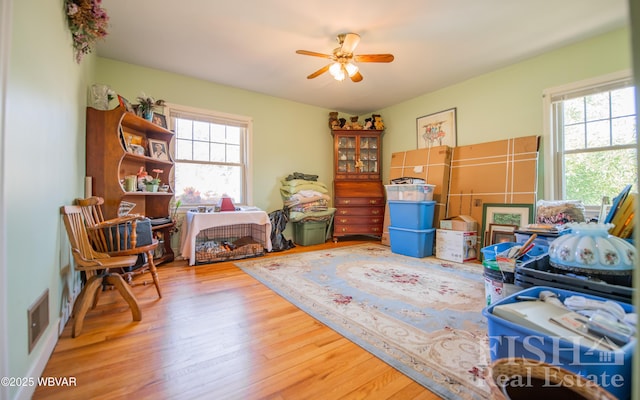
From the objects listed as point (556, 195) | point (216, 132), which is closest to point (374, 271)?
point (556, 195)

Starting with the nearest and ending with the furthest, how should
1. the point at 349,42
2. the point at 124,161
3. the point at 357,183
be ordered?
the point at 349,42 < the point at 124,161 < the point at 357,183

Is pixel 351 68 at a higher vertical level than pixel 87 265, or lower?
higher

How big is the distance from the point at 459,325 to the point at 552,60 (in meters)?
3.41

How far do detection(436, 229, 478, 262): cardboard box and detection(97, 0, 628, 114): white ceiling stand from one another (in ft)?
7.47

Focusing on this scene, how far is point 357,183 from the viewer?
489 centimetres

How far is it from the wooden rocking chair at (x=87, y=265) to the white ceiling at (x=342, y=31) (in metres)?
1.97

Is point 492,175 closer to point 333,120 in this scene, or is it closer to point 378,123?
point 378,123

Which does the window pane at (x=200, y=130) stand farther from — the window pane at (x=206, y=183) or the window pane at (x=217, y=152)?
the window pane at (x=206, y=183)

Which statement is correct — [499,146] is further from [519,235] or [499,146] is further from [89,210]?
[89,210]

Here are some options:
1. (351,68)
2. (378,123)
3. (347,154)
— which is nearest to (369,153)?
(347,154)

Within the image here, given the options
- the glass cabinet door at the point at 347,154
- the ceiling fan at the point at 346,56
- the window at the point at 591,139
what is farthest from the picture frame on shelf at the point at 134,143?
the window at the point at 591,139

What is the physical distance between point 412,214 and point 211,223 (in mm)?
2789

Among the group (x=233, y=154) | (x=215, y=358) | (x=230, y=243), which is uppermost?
(x=233, y=154)

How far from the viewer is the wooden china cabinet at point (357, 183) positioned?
15.5 ft
